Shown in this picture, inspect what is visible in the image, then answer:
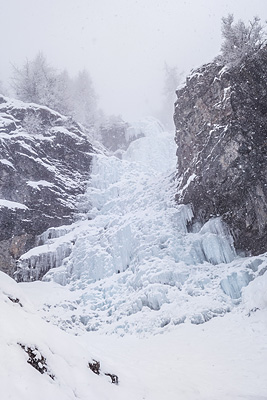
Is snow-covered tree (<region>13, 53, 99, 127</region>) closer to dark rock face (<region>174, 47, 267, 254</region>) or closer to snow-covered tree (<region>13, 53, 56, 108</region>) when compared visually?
snow-covered tree (<region>13, 53, 56, 108</region>)

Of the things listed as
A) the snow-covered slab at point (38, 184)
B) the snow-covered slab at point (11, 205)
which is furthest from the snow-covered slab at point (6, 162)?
the snow-covered slab at point (11, 205)

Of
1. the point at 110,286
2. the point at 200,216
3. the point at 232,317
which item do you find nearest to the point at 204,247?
the point at 200,216

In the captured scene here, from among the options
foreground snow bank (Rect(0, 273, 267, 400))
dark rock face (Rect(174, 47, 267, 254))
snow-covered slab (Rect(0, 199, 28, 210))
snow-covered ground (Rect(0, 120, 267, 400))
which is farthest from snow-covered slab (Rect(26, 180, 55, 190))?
foreground snow bank (Rect(0, 273, 267, 400))

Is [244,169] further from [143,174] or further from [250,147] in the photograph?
[143,174]

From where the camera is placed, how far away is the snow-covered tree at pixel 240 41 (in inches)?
715

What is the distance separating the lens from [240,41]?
18.7 meters

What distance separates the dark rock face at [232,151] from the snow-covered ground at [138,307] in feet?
3.66

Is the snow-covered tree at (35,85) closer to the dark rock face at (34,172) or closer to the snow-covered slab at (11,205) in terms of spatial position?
the dark rock face at (34,172)

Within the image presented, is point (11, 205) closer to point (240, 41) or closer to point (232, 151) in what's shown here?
point (232, 151)

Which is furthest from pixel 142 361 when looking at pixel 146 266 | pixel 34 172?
pixel 34 172

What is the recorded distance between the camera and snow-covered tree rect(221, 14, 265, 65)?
1817 centimetres

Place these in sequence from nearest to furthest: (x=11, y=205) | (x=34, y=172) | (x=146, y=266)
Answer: (x=146, y=266), (x=11, y=205), (x=34, y=172)

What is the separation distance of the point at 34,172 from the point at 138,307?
52.2ft

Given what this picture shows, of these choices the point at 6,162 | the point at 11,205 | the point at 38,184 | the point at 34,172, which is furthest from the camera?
the point at 34,172
